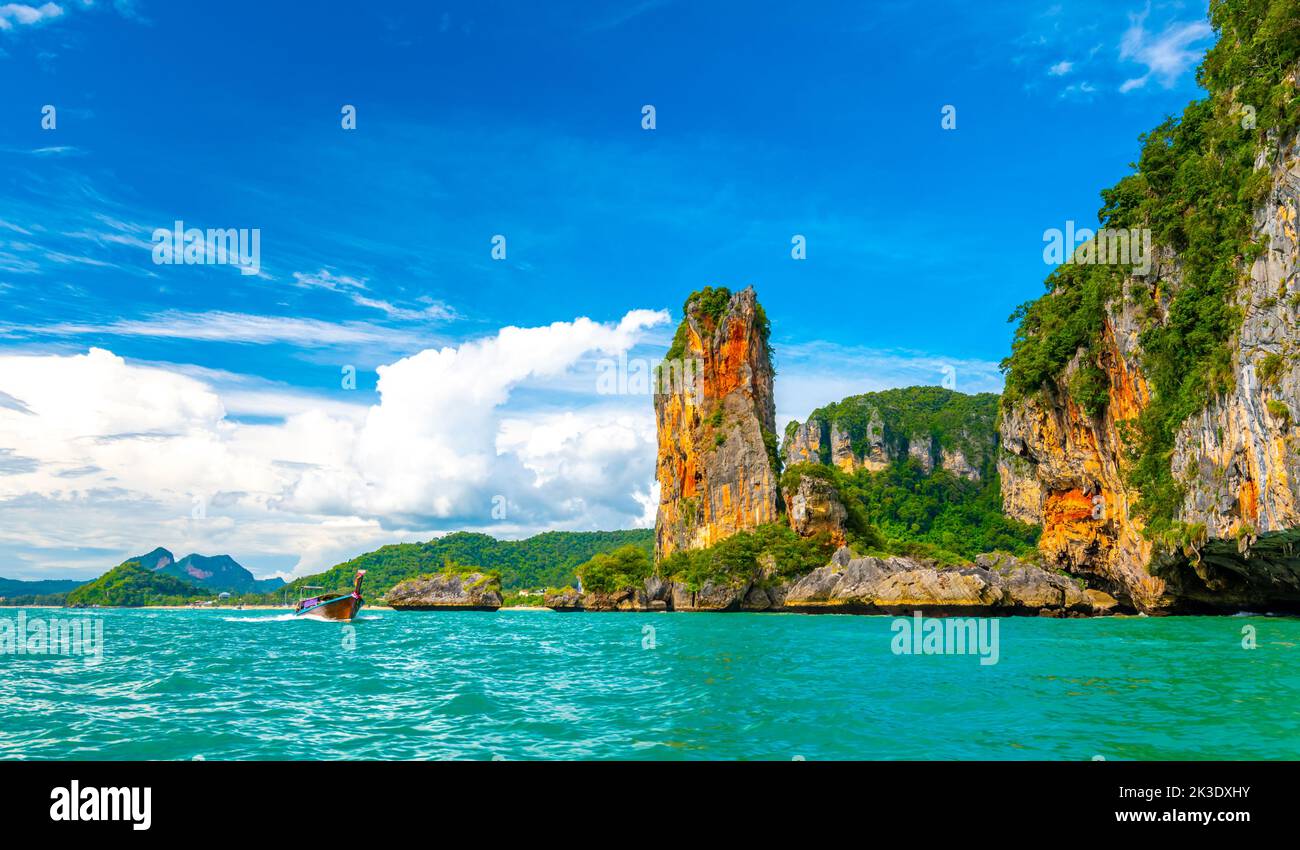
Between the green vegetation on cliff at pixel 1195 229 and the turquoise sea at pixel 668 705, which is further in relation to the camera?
the green vegetation on cliff at pixel 1195 229

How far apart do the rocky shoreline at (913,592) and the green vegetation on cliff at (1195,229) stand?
14077mm

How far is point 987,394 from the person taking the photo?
156500 millimetres

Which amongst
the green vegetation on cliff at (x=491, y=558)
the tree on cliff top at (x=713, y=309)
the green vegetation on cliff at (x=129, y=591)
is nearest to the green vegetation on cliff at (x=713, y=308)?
the tree on cliff top at (x=713, y=309)

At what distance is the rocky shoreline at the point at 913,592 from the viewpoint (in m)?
52.2

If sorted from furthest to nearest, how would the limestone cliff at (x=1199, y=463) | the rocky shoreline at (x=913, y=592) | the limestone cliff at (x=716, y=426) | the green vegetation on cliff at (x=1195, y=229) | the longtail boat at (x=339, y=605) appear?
the limestone cliff at (x=716, y=426) → the longtail boat at (x=339, y=605) → the rocky shoreline at (x=913, y=592) → the green vegetation on cliff at (x=1195, y=229) → the limestone cliff at (x=1199, y=463)

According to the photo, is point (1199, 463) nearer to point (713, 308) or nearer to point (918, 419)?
point (713, 308)

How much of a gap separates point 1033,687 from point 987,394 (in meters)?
154

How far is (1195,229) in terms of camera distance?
112 feet

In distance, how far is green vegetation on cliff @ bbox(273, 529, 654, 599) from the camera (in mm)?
151000

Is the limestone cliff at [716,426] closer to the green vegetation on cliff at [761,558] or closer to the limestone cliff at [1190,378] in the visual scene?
the green vegetation on cliff at [761,558]

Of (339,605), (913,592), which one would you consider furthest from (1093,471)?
(339,605)
